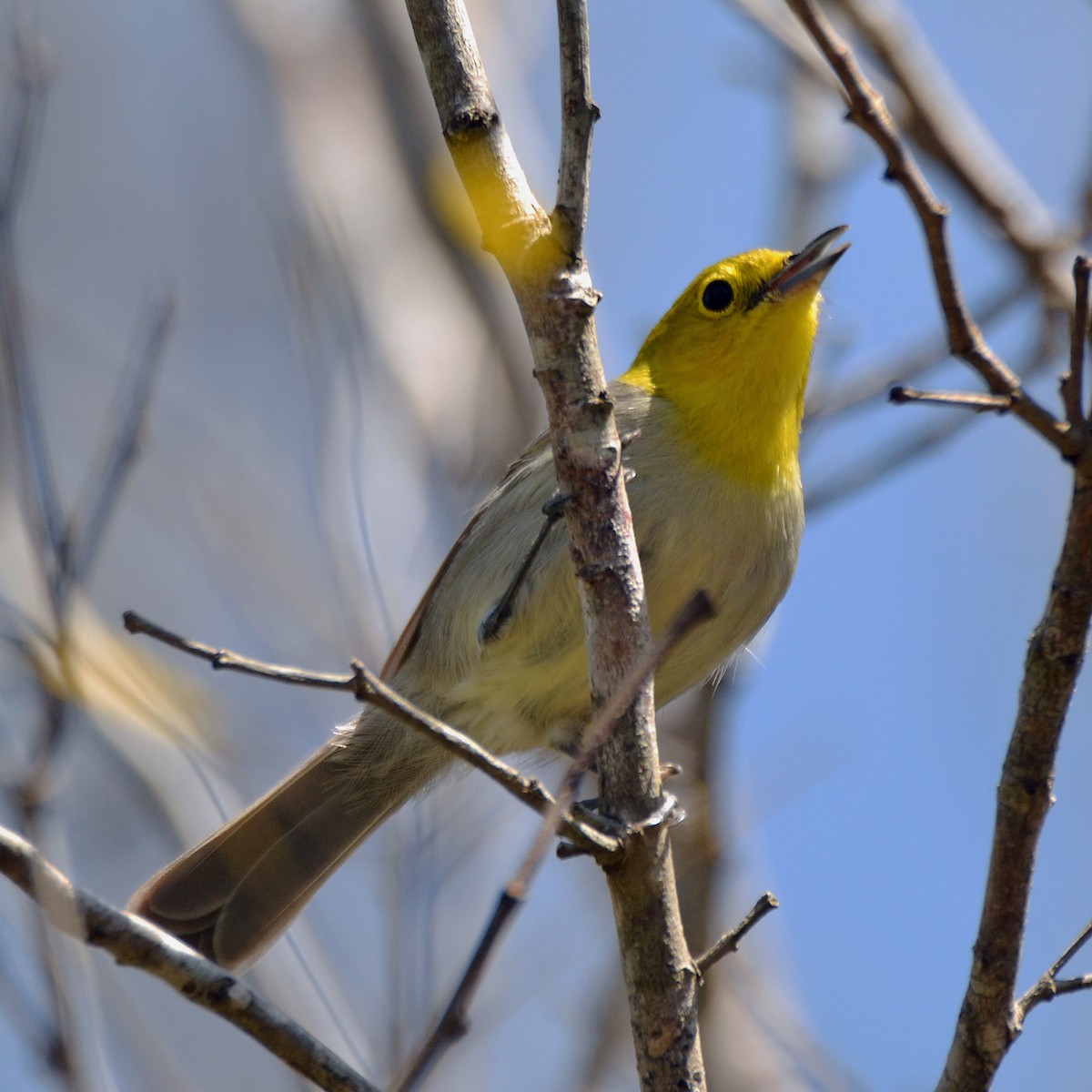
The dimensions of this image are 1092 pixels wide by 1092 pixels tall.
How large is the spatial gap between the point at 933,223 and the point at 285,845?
3.44 meters

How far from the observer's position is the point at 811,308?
4.72 m

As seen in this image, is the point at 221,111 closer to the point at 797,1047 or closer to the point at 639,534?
the point at 639,534

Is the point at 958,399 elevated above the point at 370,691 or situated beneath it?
elevated above

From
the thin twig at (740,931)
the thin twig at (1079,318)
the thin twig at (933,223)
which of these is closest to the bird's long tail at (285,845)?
the thin twig at (740,931)

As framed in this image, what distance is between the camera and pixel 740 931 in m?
2.94

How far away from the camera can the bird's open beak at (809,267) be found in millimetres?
4598

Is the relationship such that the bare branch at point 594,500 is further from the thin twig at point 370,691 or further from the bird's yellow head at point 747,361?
the bird's yellow head at point 747,361

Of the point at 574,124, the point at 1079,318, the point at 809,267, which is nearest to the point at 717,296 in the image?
the point at 809,267

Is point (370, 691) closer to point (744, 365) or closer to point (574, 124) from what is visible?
point (574, 124)

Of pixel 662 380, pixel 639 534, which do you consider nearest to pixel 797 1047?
pixel 639 534

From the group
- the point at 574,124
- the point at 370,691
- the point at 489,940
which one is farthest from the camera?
the point at 574,124

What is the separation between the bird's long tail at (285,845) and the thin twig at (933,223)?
286 centimetres

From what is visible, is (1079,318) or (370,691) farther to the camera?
(370,691)

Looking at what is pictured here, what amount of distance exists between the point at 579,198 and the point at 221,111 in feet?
23.0
